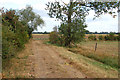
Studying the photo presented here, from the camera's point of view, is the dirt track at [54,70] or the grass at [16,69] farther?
the dirt track at [54,70]

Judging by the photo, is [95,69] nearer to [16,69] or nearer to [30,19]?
[16,69]

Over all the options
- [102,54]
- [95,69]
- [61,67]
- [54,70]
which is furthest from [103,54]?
[54,70]

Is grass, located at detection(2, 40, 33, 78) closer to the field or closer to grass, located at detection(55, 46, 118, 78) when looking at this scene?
the field

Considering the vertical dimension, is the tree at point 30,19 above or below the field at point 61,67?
above

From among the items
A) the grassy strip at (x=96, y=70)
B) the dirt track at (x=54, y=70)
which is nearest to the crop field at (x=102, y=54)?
the grassy strip at (x=96, y=70)

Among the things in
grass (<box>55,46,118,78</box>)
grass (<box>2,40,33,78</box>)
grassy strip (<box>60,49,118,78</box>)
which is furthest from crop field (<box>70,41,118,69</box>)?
grass (<box>2,40,33,78</box>)

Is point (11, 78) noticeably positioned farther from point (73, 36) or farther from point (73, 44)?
point (73, 44)

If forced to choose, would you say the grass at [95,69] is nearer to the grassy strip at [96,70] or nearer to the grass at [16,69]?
the grassy strip at [96,70]

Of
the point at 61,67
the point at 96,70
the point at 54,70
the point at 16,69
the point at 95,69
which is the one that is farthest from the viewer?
the point at 61,67

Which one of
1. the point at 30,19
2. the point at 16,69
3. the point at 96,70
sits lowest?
the point at 96,70

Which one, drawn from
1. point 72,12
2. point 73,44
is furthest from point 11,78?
point 73,44

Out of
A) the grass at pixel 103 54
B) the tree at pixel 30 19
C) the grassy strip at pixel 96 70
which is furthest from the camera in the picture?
the tree at pixel 30 19

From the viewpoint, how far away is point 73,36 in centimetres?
2050

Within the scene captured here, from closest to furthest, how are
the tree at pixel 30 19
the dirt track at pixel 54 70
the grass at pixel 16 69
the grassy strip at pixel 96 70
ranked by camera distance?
the grass at pixel 16 69
the dirt track at pixel 54 70
the grassy strip at pixel 96 70
the tree at pixel 30 19
